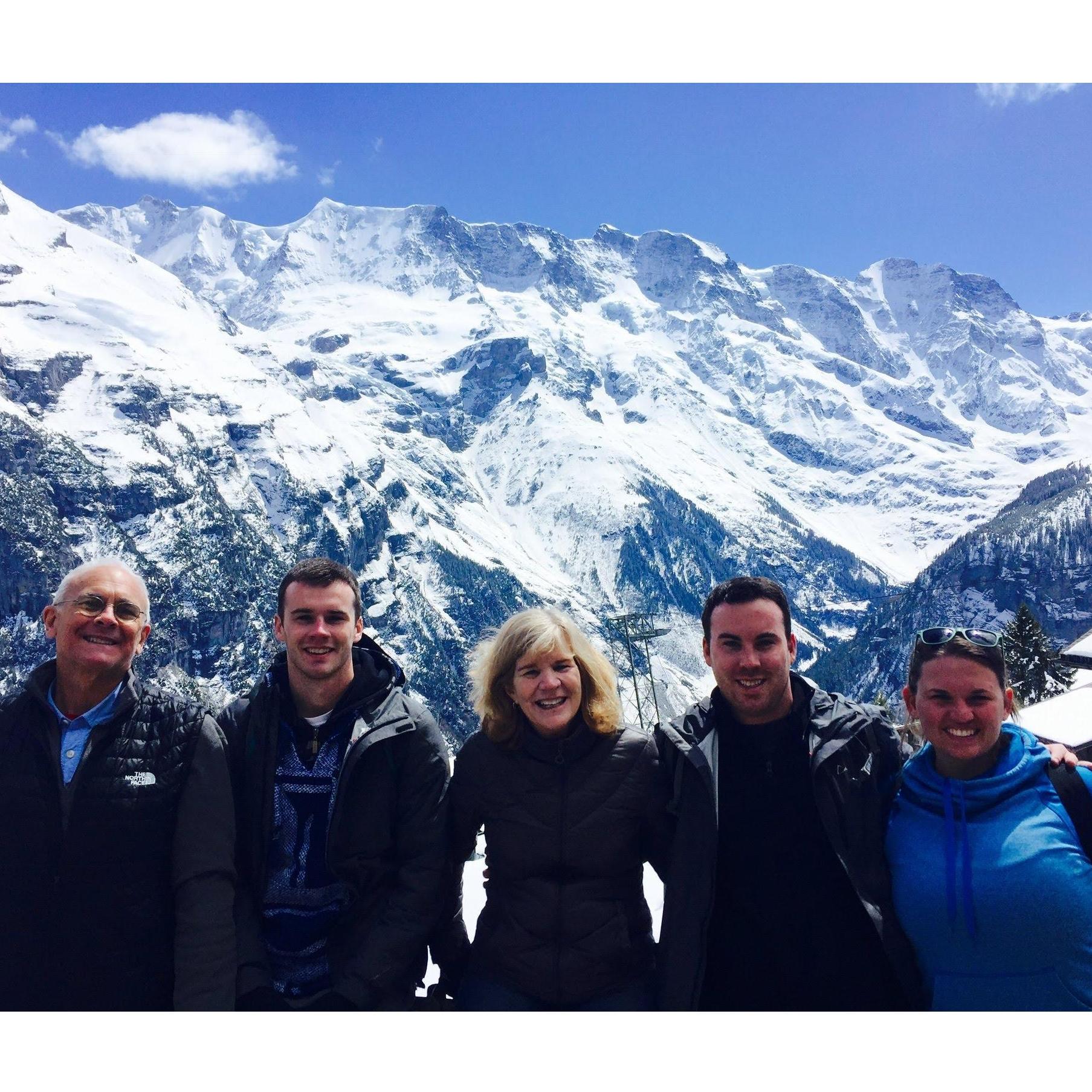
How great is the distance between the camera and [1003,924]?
16.9 feet

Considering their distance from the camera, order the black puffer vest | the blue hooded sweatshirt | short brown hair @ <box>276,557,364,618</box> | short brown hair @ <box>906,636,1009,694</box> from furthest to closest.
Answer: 1. short brown hair @ <box>276,557,364,618</box>
2. short brown hair @ <box>906,636,1009,694</box>
3. the black puffer vest
4. the blue hooded sweatshirt

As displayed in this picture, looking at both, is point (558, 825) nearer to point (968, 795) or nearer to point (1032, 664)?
point (968, 795)

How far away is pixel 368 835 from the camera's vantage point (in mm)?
6070

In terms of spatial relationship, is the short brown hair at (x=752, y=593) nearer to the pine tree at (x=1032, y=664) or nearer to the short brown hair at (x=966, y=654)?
the short brown hair at (x=966, y=654)

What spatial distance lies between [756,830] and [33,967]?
4876 mm

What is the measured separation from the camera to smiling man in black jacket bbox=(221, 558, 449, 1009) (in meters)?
6.01

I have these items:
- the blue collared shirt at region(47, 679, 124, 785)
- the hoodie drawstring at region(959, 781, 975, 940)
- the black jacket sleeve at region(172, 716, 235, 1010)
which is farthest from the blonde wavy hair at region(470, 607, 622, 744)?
the blue collared shirt at region(47, 679, 124, 785)

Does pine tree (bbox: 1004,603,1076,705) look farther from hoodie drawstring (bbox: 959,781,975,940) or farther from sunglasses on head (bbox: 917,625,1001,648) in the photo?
hoodie drawstring (bbox: 959,781,975,940)

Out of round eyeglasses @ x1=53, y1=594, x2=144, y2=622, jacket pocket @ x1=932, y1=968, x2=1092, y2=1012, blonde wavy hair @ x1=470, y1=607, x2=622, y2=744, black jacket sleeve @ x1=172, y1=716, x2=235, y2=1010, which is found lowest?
jacket pocket @ x1=932, y1=968, x2=1092, y2=1012

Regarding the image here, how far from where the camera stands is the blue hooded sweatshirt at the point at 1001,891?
16.8ft

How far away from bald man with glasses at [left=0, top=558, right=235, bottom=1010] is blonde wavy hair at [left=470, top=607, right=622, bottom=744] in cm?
196

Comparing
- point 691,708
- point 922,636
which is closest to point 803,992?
point 691,708

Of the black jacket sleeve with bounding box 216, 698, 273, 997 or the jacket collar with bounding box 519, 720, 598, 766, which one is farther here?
the jacket collar with bounding box 519, 720, 598, 766

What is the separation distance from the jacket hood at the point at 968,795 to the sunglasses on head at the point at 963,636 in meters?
0.60
